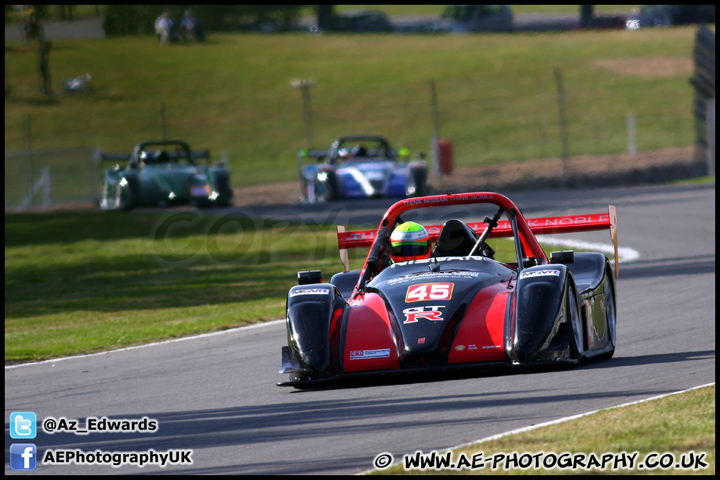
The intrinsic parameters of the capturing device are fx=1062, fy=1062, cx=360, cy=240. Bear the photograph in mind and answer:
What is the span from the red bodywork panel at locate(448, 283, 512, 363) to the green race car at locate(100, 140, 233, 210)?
15416 mm

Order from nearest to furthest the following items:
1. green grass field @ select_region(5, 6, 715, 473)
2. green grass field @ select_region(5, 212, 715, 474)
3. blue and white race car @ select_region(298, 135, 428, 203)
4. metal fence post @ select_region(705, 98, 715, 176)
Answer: green grass field @ select_region(5, 212, 715, 474) < green grass field @ select_region(5, 6, 715, 473) < blue and white race car @ select_region(298, 135, 428, 203) < metal fence post @ select_region(705, 98, 715, 176)

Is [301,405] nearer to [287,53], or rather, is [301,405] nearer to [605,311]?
[605,311]

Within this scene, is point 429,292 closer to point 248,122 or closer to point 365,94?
point 248,122

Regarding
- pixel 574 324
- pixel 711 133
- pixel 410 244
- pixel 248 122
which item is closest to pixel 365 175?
pixel 711 133

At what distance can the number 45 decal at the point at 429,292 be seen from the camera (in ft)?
22.2

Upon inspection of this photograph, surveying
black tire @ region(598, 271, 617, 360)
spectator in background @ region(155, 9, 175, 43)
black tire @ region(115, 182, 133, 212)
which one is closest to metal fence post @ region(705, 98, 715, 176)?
black tire @ region(115, 182, 133, 212)

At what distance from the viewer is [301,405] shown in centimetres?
648

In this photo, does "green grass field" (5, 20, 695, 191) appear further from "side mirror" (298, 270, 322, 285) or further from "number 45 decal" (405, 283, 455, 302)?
"number 45 decal" (405, 283, 455, 302)

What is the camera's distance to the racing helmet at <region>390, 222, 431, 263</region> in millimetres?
7980

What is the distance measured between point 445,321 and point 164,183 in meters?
15.7

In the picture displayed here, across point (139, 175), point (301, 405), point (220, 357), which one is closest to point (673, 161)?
point (139, 175)

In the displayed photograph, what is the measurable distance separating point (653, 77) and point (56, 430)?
127 feet

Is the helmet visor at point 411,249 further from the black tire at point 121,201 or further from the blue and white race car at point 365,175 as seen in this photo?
the black tire at point 121,201

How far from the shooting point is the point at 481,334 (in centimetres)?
656
